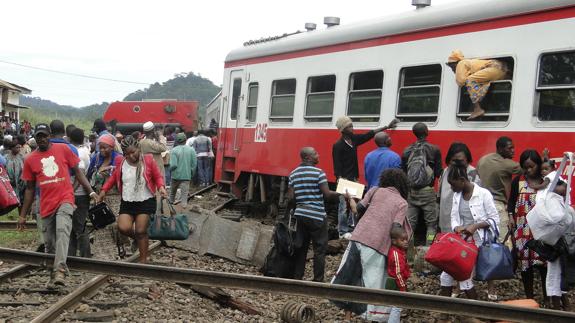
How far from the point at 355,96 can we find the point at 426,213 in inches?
108

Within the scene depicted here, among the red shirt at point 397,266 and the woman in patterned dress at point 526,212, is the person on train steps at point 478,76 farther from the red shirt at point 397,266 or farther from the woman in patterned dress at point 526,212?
the red shirt at point 397,266

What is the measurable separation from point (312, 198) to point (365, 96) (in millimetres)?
2920

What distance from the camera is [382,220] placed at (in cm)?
648

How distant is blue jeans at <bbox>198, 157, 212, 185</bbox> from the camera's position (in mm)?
18922

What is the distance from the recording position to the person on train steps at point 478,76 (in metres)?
8.58

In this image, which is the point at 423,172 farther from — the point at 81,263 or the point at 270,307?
the point at 81,263

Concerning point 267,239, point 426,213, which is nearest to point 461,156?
point 426,213

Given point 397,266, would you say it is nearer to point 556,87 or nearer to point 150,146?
point 556,87

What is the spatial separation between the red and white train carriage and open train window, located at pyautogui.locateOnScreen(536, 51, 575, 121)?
0.04 ft

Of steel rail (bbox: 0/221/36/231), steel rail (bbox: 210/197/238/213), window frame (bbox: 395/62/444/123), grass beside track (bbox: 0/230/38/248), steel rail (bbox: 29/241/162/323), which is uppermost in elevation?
window frame (bbox: 395/62/444/123)

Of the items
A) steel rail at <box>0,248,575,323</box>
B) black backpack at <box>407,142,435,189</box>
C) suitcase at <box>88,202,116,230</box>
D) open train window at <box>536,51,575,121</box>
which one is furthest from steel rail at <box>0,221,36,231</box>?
open train window at <box>536,51,575,121</box>

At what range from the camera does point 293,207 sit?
859cm

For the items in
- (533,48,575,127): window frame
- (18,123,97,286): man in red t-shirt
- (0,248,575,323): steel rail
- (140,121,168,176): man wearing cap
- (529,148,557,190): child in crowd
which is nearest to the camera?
(0,248,575,323): steel rail

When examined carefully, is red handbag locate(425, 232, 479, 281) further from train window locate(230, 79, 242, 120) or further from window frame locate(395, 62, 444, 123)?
train window locate(230, 79, 242, 120)
